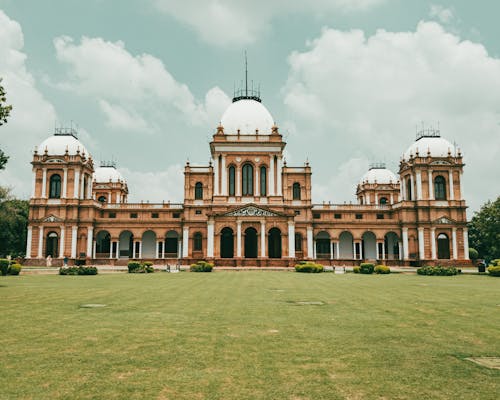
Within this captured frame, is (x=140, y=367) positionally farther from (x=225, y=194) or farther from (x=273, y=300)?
(x=225, y=194)

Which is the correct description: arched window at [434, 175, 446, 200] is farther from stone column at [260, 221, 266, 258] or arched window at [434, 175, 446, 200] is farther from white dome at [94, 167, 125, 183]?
white dome at [94, 167, 125, 183]

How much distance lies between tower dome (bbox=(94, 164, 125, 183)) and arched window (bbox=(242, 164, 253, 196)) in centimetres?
3449

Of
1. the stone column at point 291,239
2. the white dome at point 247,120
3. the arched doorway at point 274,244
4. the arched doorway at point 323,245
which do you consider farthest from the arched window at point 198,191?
the arched doorway at point 323,245

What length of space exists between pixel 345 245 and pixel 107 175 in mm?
46547

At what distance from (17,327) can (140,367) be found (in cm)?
483

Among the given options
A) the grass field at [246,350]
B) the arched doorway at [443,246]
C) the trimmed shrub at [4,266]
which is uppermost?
the arched doorway at [443,246]

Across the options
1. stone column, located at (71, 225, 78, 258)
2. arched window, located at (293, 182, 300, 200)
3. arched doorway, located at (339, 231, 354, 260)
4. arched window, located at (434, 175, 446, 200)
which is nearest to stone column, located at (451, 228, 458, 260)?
arched window, located at (434, 175, 446, 200)

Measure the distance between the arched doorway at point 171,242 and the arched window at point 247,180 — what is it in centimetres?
1163

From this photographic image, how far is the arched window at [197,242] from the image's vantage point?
2287 inches

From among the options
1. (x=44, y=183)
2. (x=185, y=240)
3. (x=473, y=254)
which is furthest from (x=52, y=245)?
(x=473, y=254)

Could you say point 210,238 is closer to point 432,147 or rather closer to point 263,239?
point 263,239

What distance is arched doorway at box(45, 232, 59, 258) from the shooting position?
187 feet

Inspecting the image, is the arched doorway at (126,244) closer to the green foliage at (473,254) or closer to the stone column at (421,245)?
the stone column at (421,245)

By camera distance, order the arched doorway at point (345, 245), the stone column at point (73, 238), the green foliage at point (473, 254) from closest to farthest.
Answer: the stone column at point (73, 238), the arched doorway at point (345, 245), the green foliage at point (473, 254)
